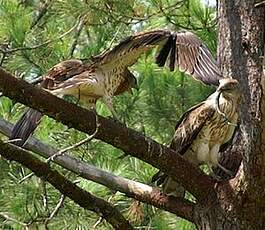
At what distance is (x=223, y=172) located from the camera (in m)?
2.41

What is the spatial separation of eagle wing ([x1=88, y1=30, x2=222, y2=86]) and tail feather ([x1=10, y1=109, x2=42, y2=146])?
0.26 metres

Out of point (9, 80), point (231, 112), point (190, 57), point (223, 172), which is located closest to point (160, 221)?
point (223, 172)

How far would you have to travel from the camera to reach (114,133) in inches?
75.7

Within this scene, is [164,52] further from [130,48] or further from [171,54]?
[130,48]

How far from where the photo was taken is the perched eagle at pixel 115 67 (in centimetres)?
208

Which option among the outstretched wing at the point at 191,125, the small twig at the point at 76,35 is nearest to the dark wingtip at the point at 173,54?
the outstretched wing at the point at 191,125

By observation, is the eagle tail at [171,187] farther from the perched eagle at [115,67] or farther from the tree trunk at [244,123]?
the perched eagle at [115,67]

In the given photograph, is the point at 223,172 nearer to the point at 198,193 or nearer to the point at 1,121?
the point at 198,193

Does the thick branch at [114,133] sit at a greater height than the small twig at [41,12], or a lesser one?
lesser

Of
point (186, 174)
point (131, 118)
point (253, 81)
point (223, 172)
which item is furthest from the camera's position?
point (131, 118)

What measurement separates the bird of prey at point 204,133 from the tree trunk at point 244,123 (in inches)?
2.4

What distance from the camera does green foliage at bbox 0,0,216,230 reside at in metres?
2.74

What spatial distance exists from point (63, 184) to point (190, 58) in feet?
1.56

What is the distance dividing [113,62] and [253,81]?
39cm
